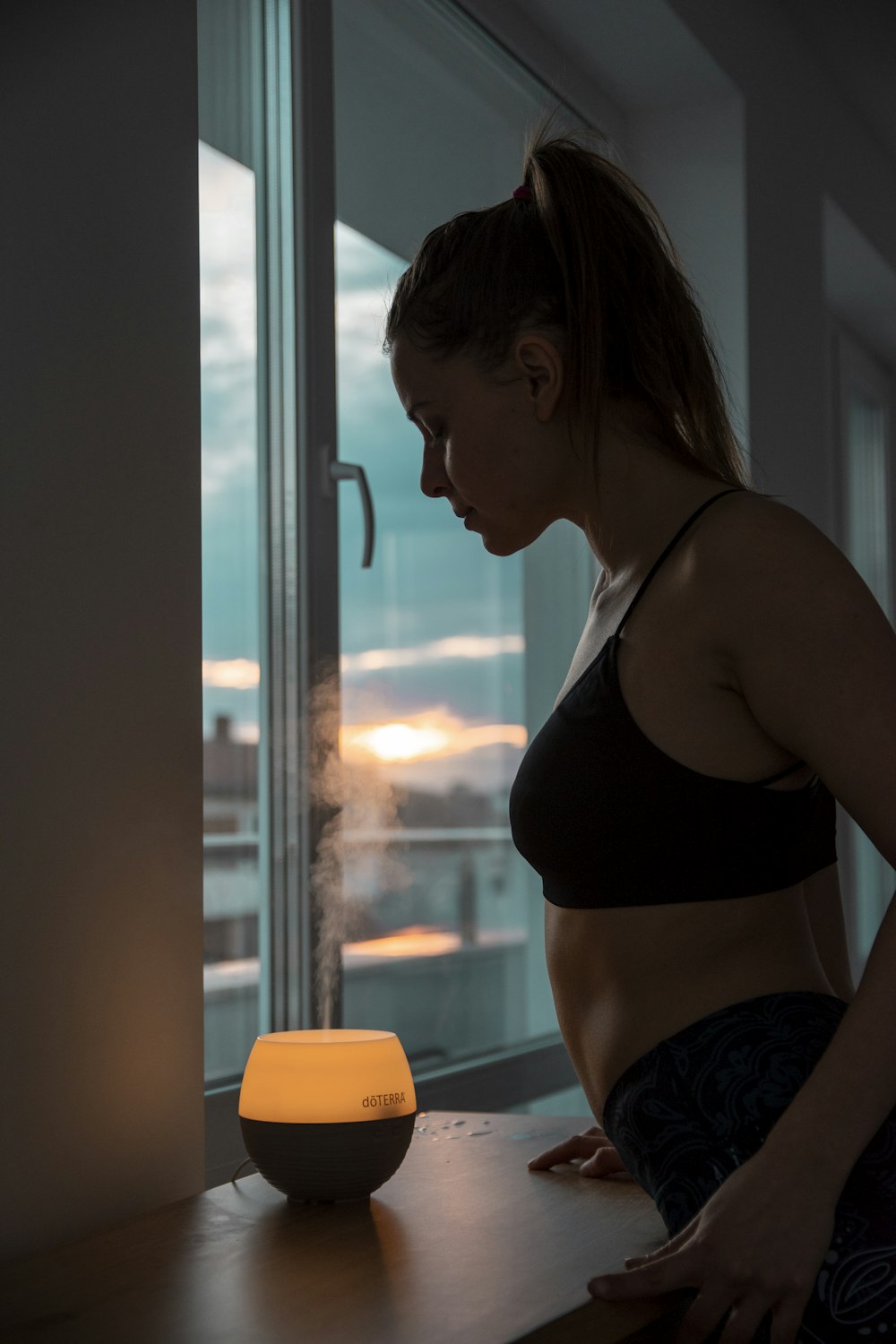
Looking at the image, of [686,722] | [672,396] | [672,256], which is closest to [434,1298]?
[686,722]

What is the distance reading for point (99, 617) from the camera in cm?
119

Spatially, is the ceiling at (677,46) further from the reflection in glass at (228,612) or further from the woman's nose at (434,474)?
the woman's nose at (434,474)

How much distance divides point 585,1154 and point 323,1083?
0.29 meters

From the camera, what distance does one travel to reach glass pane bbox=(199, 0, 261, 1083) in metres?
1.62

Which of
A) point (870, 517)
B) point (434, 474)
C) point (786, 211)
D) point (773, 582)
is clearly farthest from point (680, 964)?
point (870, 517)

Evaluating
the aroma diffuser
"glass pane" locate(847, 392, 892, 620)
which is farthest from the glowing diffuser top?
"glass pane" locate(847, 392, 892, 620)

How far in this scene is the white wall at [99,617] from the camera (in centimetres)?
111

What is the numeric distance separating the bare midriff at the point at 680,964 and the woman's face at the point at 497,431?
362mm

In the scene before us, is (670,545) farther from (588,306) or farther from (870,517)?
(870,517)

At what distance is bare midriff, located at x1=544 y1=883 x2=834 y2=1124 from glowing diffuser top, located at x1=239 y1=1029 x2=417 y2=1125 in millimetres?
217

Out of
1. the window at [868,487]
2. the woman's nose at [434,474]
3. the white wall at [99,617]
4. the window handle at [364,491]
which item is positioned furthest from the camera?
the window at [868,487]

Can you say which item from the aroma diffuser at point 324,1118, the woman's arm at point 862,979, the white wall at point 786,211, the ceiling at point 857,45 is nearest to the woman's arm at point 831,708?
the woman's arm at point 862,979

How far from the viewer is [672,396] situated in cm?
113

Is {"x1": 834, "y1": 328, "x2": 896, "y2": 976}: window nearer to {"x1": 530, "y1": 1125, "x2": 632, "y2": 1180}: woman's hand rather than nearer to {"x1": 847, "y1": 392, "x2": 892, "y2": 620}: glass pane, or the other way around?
{"x1": 847, "y1": 392, "x2": 892, "y2": 620}: glass pane
